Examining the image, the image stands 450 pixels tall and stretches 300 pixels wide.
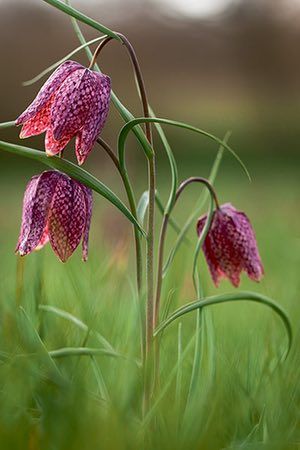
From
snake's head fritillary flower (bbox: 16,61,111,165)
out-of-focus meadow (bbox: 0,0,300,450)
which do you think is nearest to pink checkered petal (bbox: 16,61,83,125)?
snake's head fritillary flower (bbox: 16,61,111,165)

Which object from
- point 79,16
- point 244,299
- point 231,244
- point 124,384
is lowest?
point 124,384

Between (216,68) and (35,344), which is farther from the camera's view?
(216,68)

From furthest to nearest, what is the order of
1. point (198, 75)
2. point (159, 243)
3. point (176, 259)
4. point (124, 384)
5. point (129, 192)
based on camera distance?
point (198, 75), point (176, 259), point (159, 243), point (129, 192), point (124, 384)

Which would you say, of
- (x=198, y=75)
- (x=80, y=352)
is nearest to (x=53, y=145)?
(x=80, y=352)

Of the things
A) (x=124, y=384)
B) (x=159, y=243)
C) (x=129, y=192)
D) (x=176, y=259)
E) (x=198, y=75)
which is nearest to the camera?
(x=124, y=384)

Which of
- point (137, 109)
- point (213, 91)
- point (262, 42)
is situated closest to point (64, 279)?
point (137, 109)

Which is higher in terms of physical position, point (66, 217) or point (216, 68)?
point (216, 68)

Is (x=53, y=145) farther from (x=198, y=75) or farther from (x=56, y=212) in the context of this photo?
(x=198, y=75)

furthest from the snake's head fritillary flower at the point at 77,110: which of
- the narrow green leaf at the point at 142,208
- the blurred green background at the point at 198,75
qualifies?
the blurred green background at the point at 198,75
